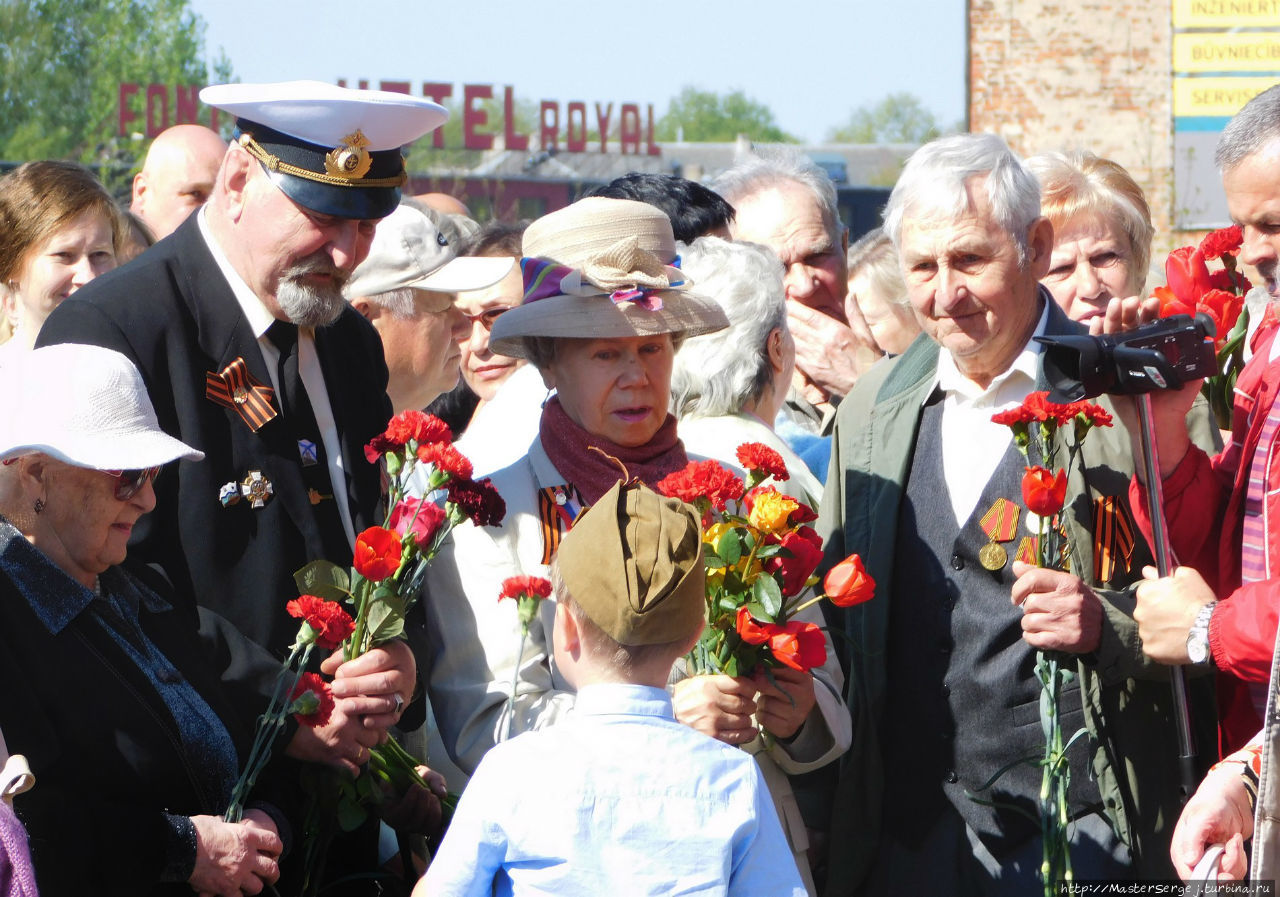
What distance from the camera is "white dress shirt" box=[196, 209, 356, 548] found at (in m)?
3.42

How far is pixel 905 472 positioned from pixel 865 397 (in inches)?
12.6

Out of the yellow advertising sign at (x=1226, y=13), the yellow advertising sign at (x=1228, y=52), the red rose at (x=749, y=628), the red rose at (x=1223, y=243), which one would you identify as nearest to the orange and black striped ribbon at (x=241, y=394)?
the red rose at (x=749, y=628)

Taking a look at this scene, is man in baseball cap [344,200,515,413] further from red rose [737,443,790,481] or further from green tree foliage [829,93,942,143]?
green tree foliage [829,93,942,143]

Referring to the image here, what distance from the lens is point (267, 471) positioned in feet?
10.8

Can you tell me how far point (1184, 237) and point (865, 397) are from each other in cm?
1543

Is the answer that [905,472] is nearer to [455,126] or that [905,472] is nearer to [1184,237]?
[1184,237]

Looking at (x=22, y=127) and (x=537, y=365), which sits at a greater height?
(x=22, y=127)

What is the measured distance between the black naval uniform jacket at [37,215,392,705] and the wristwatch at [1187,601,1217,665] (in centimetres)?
182

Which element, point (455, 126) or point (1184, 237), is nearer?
point (1184, 237)

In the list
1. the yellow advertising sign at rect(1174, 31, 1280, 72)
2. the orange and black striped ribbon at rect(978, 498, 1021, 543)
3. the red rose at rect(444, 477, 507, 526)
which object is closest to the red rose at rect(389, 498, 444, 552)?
the red rose at rect(444, 477, 507, 526)

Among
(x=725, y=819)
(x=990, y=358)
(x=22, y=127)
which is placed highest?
(x=22, y=127)

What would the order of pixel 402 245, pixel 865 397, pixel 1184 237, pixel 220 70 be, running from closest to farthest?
pixel 865 397 < pixel 402 245 < pixel 1184 237 < pixel 220 70

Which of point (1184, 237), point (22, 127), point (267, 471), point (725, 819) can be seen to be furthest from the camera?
point (22, 127)

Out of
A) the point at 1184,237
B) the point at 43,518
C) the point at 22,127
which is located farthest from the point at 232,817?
the point at 22,127
